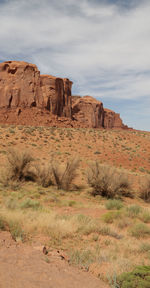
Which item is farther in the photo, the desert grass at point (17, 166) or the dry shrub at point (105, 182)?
the desert grass at point (17, 166)

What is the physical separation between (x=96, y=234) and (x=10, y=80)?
4484 cm

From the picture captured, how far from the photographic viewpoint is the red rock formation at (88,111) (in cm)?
7019

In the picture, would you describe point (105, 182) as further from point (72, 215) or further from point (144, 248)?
point (144, 248)

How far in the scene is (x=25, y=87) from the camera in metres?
44.0

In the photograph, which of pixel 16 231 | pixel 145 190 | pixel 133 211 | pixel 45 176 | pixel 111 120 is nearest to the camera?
pixel 16 231

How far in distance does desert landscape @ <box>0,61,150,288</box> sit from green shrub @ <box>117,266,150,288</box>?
0.04ft

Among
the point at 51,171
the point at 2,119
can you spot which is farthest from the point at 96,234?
the point at 2,119

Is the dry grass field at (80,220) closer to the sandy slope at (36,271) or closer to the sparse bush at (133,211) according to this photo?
the sparse bush at (133,211)

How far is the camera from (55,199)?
31.0 feet

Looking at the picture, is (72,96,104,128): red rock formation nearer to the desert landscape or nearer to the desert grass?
the desert landscape

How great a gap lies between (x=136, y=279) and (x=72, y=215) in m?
4.11

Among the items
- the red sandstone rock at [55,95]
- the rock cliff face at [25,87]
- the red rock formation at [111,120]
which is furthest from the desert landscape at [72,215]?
the red rock formation at [111,120]

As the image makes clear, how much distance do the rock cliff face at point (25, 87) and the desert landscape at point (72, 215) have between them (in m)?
19.3

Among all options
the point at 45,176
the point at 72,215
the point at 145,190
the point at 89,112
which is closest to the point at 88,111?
the point at 89,112
